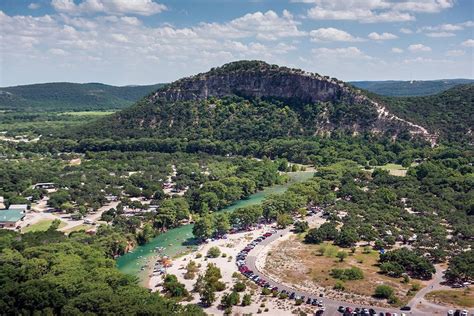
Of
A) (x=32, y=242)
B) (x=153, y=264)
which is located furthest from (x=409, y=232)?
(x=32, y=242)

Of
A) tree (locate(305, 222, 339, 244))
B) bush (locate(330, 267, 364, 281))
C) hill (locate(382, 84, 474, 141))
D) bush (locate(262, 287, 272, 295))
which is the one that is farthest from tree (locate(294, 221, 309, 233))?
hill (locate(382, 84, 474, 141))

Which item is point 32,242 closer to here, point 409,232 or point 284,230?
point 284,230

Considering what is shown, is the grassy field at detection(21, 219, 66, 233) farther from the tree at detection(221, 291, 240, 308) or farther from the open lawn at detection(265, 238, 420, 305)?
the tree at detection(221, 291, 240, 308)

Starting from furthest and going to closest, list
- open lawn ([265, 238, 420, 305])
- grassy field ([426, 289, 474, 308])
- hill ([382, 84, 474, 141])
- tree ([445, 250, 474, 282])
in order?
hill ([382, 84, 474, 141])
tree ([445, 250, 474, 282])
open lawn ([265, 238, 420, 305])
grassy field ([426, 289, 474, 308])

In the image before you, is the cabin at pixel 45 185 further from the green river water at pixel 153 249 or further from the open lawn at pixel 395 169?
the open lawn at pixel 395 169

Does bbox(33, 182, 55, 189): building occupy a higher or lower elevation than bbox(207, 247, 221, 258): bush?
higher

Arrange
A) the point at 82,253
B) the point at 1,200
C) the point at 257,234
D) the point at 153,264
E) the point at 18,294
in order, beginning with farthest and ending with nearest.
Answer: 1. the point at 1,200
2. the point at 257,234
3. the point at 153,264
4. the point at 82,253
5. the point at 18,294
